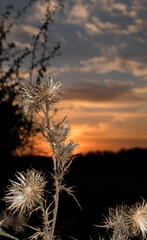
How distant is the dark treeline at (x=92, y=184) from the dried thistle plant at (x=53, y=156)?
6.15 feet

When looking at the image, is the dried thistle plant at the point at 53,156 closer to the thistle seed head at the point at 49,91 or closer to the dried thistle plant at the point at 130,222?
the thistle seed head at the point at 49,91

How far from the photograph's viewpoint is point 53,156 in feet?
5.57

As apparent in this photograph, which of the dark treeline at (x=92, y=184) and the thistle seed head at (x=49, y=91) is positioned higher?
the thistle seed head at (x=49, y=91)

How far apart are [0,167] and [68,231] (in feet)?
4.34

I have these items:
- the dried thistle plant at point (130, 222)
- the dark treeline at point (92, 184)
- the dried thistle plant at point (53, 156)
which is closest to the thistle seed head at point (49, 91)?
the dried thistle plant at point (53, 156)

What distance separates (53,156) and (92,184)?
393 cm

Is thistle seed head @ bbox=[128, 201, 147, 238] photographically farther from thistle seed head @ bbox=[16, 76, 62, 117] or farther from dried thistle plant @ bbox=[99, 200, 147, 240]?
thistle seed head @ bbox=[16, 76, 62, 117]

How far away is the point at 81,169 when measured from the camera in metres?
5.33

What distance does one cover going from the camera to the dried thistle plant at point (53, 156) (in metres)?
1.74

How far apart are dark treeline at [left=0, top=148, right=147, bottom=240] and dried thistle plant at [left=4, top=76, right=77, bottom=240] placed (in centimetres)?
187

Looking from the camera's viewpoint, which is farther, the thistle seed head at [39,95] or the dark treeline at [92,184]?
the dark treeline at [92,184]

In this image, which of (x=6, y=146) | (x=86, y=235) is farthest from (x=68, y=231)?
(x=6, y=146)

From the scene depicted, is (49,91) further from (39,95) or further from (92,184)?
(92,184)

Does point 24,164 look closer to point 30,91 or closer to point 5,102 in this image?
point 5,102
